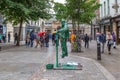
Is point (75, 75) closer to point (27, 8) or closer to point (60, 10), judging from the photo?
point (60, 10)

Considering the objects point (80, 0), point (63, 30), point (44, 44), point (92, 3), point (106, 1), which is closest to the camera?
point (63, 30)

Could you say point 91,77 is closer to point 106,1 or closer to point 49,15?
point 49,15

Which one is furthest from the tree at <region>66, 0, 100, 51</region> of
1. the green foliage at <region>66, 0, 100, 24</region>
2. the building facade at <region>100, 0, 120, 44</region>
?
the building facade at <region>100, 0, 120, 44</region>

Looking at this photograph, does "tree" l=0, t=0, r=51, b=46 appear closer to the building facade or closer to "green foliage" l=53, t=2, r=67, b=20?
"green foliage" l=53, t=2, r=67, b=20

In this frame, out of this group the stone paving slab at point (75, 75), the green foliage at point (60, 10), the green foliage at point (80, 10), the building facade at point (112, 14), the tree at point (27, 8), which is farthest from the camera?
the building facade at point (112, 14)

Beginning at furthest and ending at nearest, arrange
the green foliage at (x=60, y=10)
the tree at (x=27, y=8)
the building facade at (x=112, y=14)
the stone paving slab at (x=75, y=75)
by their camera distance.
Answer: the building facade at (x=112, y=14)
the tree at (x=27, y=8)
the green foliage at (x=60, y=10)
the stone paving slab at (x=75, y=75)

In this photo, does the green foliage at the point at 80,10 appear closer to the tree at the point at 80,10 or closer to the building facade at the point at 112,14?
the tree at the point at 80,10

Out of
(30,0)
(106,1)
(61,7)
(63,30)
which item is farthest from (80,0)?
(106,1)

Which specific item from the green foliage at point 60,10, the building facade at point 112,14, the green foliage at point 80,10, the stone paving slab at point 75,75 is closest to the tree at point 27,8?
the green foliage at point 60,10

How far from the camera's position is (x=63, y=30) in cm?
1359

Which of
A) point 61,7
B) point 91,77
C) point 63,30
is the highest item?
point 61,7

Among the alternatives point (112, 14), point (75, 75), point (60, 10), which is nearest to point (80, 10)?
point (60, 10)

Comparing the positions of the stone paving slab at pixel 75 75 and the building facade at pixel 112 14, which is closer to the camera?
the stone paving slab at pixel 75 75

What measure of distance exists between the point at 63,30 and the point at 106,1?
3372 centimetres
